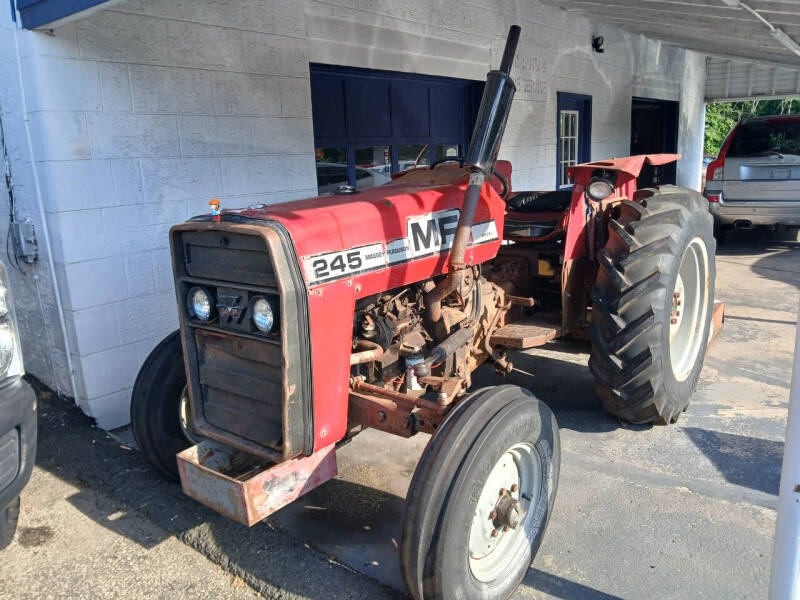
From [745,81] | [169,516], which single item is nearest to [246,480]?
[169,516]

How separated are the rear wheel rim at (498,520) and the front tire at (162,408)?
1582 mm

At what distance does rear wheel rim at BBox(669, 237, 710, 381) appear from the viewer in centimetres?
415

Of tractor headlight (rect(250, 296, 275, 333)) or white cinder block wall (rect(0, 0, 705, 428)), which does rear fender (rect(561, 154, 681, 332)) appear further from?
white cinder block wall (rect(0, 0, 705, 428))

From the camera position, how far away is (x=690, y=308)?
4418mm

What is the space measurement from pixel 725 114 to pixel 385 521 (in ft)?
89.8

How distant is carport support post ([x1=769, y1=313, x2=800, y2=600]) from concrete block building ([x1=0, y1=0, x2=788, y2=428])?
3.43 meters

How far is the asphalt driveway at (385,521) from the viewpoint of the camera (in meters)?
2.69

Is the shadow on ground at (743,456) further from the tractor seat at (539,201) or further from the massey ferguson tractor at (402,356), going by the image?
the tractor seat at (539,201)

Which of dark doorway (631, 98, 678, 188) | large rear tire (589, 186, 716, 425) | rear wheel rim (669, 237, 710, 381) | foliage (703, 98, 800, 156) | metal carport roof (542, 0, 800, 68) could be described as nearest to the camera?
large rear tire (589, 186, 716, 425)

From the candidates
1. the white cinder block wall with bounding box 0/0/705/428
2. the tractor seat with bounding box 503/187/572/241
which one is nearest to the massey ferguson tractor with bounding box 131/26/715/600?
the tractor seat with bounding box 503/187/572/241

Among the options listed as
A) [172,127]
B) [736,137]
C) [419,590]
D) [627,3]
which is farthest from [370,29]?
[736,137]

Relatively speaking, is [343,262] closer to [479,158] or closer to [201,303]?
[201,303]

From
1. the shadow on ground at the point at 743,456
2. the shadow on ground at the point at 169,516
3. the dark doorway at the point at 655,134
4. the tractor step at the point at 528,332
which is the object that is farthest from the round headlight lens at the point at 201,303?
the dark doorway at the point at 655,134

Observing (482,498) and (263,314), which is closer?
(263,314)
